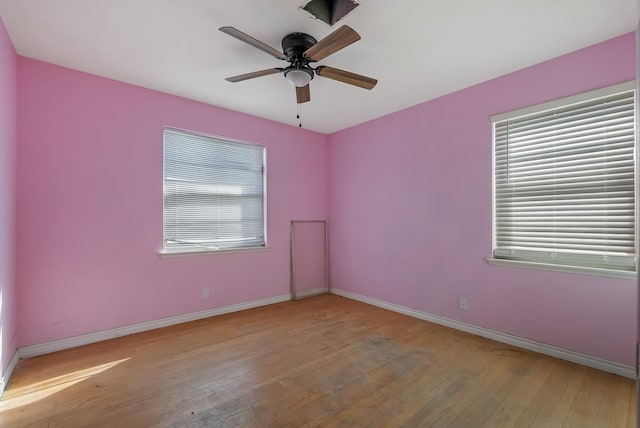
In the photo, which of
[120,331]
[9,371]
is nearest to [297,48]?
[120,331]

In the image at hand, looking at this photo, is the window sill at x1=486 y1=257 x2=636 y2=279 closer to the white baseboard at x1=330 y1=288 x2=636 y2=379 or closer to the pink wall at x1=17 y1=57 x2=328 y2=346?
the white baseboard at x1=330 y1=288 x2=636 y2=379

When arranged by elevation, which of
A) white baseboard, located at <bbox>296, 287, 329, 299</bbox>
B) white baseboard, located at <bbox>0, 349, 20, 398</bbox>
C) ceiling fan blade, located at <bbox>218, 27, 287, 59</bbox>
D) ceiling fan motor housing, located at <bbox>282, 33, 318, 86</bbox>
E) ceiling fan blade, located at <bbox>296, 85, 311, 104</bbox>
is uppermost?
ceiling fan motor housing, located at <bbox>282, 33, 318, 86</bbox>

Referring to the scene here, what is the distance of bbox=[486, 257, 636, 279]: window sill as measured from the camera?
7.34 feet

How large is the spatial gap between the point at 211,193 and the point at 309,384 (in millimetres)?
2568

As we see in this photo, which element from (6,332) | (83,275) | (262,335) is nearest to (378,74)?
(262,335)

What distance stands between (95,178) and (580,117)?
14.9 feet

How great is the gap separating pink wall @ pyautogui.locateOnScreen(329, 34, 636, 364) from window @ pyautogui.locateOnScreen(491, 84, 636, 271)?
0.12 meters

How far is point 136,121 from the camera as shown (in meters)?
3.12

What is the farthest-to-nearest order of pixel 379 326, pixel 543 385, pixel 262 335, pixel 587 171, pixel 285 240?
pixel 285 240, pixel 379 326, pixel 262 335, pixel 587 171, pixel 543 385

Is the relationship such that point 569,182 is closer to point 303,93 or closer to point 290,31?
point 303,93

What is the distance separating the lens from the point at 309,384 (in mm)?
2150

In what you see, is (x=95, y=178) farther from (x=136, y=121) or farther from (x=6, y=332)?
(x=6, y=332)

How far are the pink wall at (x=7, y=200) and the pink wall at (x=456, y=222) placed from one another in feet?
12.2

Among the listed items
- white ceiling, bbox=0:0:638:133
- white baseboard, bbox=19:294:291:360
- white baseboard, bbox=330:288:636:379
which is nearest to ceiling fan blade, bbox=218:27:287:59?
white ceiling, bbox=0:0:638:133
